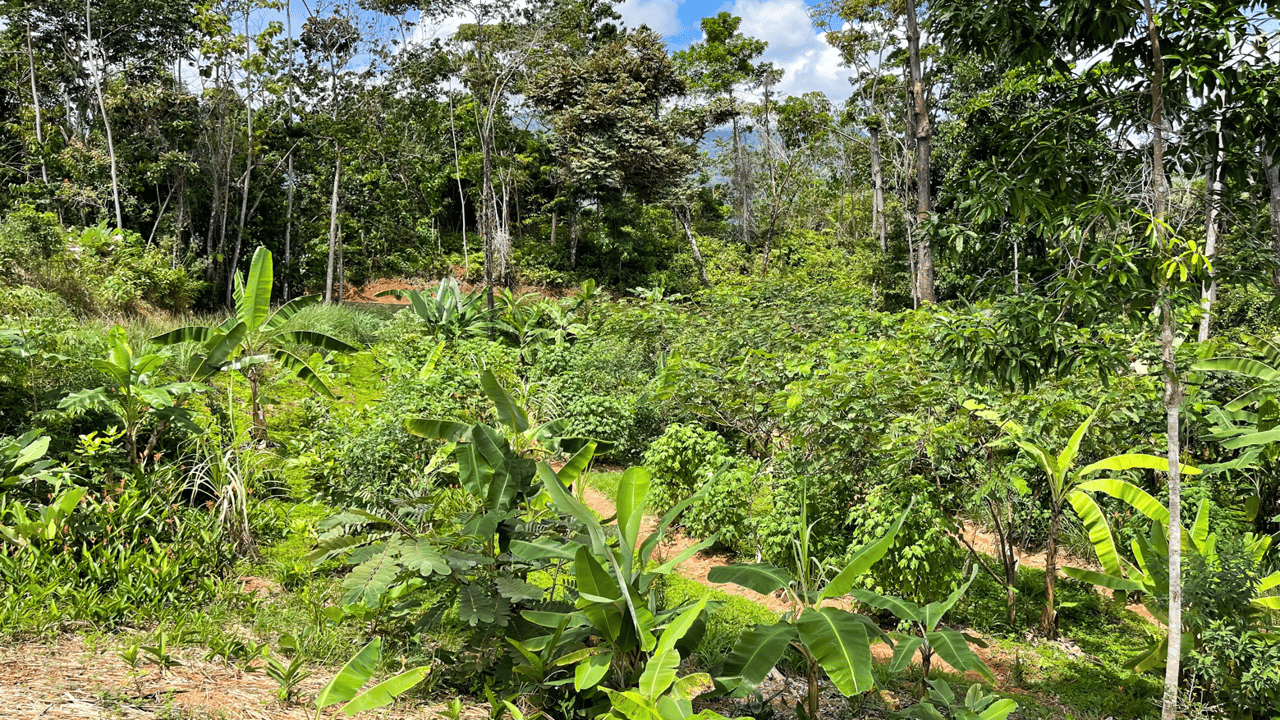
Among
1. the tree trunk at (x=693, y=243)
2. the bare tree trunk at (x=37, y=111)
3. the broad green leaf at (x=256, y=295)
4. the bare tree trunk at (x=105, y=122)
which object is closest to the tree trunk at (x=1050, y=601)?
the broad green leaf at (x=256, y=295)

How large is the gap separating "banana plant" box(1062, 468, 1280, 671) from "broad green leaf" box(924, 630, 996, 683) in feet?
3.62

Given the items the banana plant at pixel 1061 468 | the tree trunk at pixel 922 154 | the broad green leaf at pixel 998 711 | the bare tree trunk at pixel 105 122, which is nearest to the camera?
the broad green leaf at pixel 998 711

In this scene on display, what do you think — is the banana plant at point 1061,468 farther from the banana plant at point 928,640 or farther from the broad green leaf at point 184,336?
the broad green leaf at point 184,336

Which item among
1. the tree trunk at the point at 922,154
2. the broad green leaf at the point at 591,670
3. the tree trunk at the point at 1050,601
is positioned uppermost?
the tree trunk at the point at 922,154

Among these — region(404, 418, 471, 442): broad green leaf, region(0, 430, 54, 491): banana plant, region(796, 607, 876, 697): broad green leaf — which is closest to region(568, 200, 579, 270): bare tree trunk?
region(0, 430, 54, 491): banana plant

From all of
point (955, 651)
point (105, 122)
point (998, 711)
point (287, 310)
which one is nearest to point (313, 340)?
point (287, 310)

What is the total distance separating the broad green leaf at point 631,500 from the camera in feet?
10.2

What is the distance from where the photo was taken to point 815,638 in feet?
9.00

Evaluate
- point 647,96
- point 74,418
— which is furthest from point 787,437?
point 647,96

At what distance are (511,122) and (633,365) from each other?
17.9 meters

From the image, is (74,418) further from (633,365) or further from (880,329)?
(880,329)

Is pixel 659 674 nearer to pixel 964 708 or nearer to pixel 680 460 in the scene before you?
pixel 964 708

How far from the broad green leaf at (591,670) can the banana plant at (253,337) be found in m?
4.01

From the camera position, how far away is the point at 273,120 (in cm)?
2156
